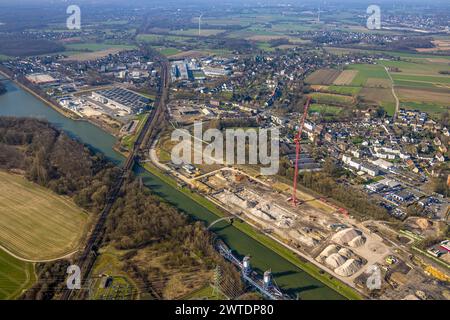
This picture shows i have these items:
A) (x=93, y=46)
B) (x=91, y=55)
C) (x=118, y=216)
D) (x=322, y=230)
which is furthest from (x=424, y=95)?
(x=93, y=46)

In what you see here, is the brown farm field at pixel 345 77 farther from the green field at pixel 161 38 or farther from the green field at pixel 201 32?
the green field at pixel 201 32

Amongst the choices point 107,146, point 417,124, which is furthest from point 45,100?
point 417,124

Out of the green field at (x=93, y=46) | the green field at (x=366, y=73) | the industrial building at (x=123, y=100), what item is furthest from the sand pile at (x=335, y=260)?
the green field at (x=93, y=46)

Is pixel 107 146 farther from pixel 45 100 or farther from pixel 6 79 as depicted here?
pixel 6 79

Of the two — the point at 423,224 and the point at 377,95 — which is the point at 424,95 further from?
the point at 423,224

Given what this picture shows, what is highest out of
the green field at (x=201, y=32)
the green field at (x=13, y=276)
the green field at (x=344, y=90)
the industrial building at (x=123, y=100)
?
the green field at (x=201, y=32)

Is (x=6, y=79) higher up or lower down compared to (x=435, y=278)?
higher up
